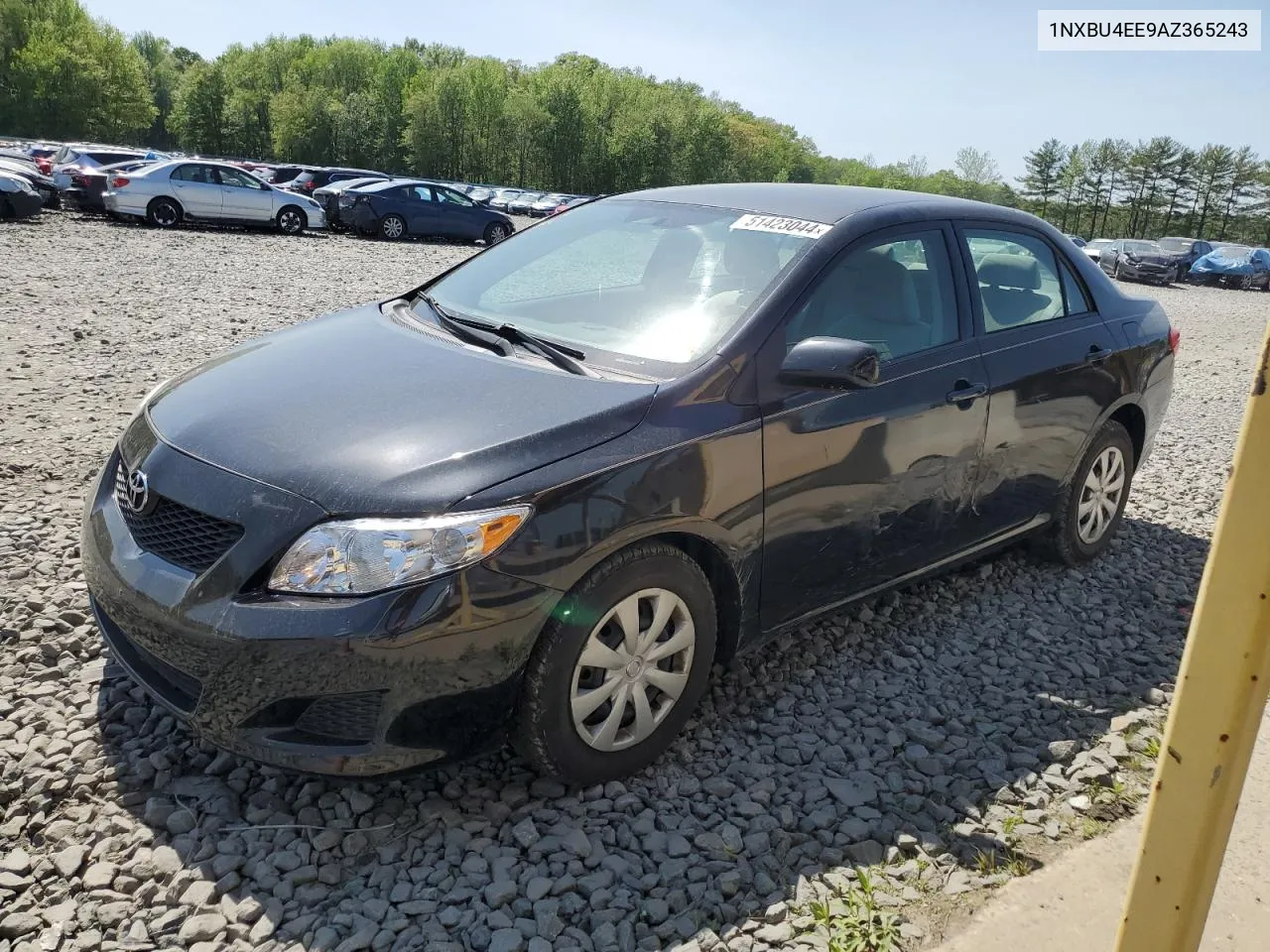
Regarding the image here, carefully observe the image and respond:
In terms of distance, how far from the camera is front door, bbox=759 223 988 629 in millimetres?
3350

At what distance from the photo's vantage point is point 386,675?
2.59 metres

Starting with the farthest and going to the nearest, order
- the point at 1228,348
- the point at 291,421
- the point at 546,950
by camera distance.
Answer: the point at 1228,348, the point at 291,421, the point at 546,950

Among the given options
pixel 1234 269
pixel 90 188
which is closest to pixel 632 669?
pixel 90 188

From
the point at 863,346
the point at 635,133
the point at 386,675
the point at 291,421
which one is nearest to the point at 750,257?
the point at 863,346

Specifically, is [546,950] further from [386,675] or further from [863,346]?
[863,346]

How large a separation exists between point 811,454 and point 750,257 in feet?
2.56

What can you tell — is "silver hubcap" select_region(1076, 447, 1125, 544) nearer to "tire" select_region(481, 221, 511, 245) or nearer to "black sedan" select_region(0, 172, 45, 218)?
"black sedan" select_region(0, 172, 45, 218)

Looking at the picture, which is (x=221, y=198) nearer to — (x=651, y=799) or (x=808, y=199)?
(x=808, y=199)

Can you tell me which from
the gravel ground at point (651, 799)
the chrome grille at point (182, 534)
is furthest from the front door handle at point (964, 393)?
the chrome grille at point (182, 534)

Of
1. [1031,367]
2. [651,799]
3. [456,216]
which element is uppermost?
[1031,367]

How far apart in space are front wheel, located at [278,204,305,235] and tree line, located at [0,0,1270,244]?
66.0 m

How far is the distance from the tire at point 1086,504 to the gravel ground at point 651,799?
14cm

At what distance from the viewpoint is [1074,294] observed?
4.78 m

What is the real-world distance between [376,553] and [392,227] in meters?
22.0
